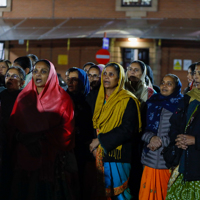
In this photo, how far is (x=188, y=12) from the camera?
1487 centimetres

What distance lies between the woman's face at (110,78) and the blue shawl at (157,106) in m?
0.59

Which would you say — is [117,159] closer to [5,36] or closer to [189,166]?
[189,166]

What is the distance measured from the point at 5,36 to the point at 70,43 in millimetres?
3439

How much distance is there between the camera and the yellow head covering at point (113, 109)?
3705 millimetres

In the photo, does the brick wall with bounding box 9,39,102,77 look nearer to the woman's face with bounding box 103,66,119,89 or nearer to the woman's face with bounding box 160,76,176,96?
the woman's face with bounding box 160,76,176,96

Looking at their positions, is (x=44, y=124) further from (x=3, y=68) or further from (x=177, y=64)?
(x=177, y=64)

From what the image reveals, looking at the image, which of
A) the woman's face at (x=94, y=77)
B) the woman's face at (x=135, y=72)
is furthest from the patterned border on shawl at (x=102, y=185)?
the woman's face at (x=94, y=77)

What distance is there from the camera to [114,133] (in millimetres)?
3623

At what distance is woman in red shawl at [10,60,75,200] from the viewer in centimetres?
332

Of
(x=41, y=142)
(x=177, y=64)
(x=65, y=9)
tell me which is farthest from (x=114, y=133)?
(x=65, y=9)

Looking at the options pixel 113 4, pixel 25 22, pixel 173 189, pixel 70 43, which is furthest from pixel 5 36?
pixel 173 189

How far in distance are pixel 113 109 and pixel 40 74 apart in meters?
0.95

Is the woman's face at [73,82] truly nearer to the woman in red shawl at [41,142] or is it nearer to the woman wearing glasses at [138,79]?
the woman wearing glasses at [138,79]

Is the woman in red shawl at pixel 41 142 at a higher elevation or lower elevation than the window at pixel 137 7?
lower
